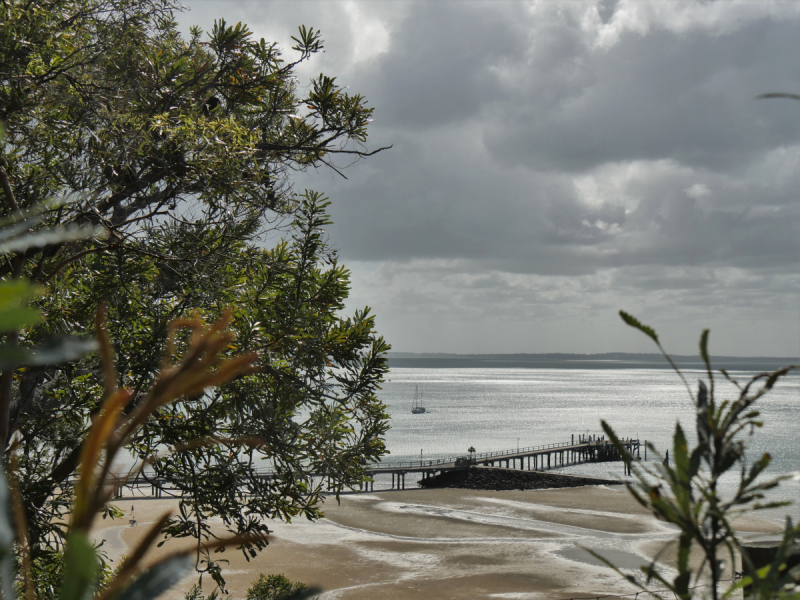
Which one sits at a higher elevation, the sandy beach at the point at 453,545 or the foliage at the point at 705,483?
the foliage at the point at 705,483

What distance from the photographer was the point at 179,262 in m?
7.57

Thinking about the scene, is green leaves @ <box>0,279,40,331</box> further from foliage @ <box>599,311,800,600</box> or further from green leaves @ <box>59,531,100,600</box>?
foliage @ <box>599,311,800,600</box>

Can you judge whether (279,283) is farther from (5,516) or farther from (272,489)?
(5,516)

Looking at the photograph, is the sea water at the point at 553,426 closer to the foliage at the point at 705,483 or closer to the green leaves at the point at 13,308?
the foliage at the point at 705,483

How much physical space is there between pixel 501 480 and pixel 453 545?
86.8 feet

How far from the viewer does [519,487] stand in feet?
200

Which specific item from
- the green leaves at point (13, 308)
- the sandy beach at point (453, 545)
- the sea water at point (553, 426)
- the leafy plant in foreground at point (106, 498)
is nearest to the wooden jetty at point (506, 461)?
the sea water at point (553, 426)

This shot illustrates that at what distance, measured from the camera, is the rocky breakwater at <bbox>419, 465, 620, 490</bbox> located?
6128cm

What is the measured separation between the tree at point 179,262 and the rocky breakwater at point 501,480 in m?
55.6

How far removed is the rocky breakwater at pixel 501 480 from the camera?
61.3m

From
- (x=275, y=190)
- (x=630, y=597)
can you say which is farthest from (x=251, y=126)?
(x=630, y=597)

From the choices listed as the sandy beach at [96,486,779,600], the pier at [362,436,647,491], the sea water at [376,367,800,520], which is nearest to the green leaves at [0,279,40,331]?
the sandy beach at [96,486,779,600]

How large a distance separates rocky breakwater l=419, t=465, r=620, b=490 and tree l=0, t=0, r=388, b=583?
5563cm

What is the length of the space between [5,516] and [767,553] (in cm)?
506
